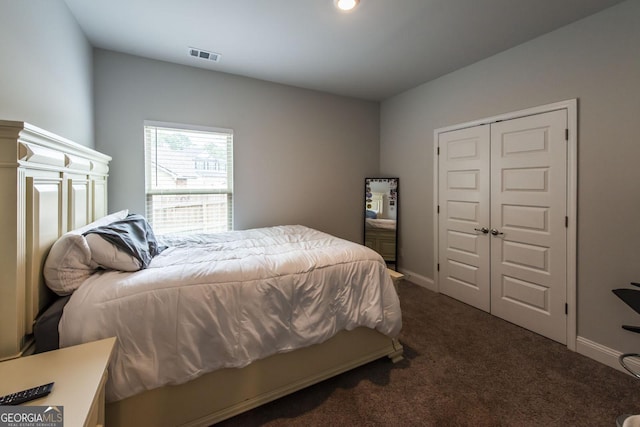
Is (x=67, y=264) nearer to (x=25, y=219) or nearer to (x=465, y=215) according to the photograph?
(x=25, y=219)

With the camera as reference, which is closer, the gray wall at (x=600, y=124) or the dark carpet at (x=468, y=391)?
the dark carpet at (x=468, y=391)

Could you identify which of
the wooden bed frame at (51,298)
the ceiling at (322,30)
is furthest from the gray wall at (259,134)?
the wooden bed frame at (51,298)

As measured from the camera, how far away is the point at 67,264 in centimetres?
132

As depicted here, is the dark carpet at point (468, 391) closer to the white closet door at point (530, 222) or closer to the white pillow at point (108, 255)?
the white closet door at point (530, 222)

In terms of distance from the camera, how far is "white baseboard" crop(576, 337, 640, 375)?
196 cm

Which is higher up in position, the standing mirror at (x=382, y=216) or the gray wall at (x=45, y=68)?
the gray wall at (x=45, y=68)

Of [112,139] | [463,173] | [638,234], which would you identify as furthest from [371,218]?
[112,139]

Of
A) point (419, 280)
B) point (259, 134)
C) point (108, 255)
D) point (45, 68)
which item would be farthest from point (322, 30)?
→ point (419, 280)

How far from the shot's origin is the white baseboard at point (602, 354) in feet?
6.42

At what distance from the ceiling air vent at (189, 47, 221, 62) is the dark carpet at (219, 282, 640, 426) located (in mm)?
3200

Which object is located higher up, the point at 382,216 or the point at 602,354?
the point at 382,216

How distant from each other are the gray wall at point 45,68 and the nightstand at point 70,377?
1179mm

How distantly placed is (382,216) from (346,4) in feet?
9.20

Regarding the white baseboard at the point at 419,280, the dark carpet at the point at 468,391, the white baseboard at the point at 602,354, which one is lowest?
the dark carpet at the point at 468,391
